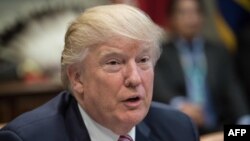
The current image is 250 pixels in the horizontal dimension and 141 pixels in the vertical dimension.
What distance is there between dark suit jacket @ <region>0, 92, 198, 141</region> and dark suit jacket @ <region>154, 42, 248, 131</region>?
175 cm

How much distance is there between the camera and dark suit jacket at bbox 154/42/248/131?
144 inches

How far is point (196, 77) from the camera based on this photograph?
3.72 meters

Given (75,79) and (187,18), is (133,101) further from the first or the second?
(187,18)

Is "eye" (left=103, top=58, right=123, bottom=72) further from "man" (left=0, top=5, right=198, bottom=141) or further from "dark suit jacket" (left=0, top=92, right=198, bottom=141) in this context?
"dark suit jacket" (left=0, top=92, right=198, bottom=141)

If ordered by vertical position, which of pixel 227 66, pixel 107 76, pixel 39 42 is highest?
pixel 107 76

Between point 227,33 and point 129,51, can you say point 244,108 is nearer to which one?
point 227,33

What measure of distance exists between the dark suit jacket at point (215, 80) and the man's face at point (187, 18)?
0.15 m

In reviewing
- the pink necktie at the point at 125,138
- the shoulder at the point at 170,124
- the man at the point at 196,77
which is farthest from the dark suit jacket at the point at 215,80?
the pink necktie at the point at 125,138

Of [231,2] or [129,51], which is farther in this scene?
[231,2]

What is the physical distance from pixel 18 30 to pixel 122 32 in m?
2.87

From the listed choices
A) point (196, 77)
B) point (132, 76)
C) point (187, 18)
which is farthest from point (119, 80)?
point (187, 18)

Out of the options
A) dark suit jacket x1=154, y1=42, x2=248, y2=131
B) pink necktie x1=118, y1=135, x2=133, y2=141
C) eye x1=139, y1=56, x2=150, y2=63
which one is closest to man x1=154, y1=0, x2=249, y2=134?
dark suit jacket x1=154, y1=42, x2=248, y2=131

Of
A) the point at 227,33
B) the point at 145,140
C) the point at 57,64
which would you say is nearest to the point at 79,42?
the point at 145,140

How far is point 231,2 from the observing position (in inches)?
177
